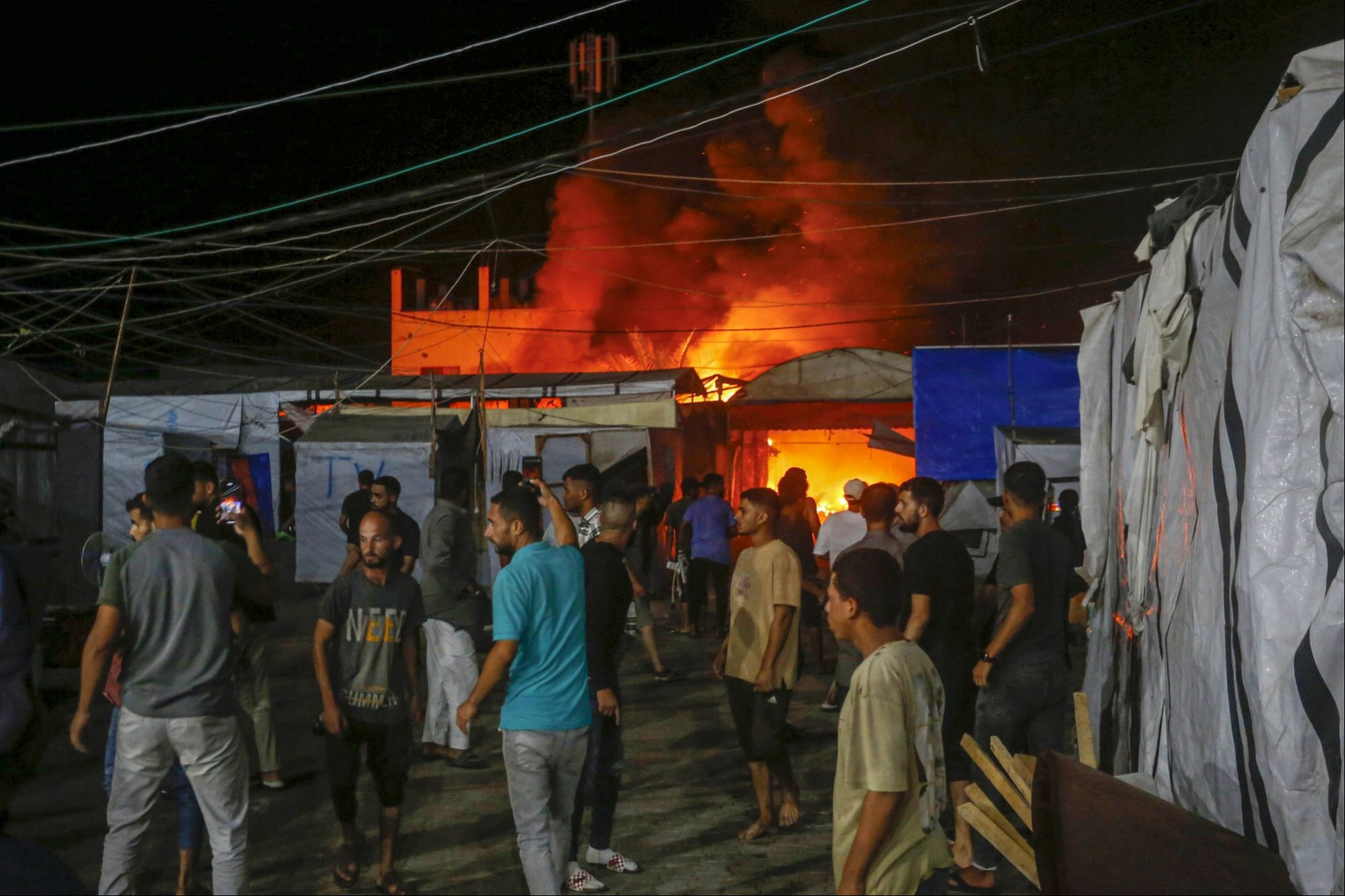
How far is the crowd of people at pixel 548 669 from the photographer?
333cm

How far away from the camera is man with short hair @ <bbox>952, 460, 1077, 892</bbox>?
5.38 m

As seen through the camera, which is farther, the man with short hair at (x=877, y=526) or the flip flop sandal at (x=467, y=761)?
the flip flop sandal at (x=467, y=761)

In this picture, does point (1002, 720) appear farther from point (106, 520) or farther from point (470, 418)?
point (106, 520)

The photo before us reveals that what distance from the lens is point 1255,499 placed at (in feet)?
9.10

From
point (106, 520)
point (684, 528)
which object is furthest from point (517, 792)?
point (106, 520)

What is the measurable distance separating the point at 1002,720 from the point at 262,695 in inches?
173

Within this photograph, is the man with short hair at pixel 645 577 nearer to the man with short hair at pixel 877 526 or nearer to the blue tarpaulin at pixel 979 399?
the man with short hair at pixel 877 526

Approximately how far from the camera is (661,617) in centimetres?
1565

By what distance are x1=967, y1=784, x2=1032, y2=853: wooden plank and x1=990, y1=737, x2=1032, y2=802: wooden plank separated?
16cm

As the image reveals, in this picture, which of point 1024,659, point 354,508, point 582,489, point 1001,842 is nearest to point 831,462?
point 354,508

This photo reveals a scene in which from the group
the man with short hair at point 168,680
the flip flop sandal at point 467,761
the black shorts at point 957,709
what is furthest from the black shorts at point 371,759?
the black shorts at point 957,709

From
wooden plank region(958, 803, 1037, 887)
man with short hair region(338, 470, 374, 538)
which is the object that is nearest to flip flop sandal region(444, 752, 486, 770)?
man with short hair region(338, 470, 374, 538)

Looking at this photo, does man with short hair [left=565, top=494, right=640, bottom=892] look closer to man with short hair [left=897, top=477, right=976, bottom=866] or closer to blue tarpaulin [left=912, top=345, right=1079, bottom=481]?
man with short hair [left=897, top=477, right=976, bottom=866]

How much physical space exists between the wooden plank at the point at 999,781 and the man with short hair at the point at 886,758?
1.52 metres
